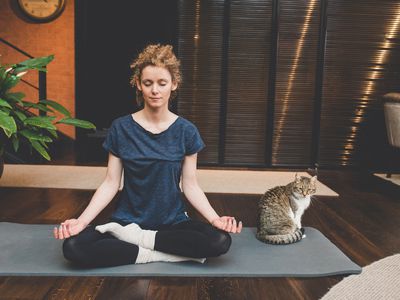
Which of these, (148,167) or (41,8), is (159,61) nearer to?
(148,167)

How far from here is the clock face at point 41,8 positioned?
20.9ft

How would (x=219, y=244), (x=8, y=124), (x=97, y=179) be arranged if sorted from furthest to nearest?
(x=97, y=179)
(x=8, y=124)
(x=219, y=244)

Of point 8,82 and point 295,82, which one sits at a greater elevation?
point 295,82

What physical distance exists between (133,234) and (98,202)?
0.19 meters

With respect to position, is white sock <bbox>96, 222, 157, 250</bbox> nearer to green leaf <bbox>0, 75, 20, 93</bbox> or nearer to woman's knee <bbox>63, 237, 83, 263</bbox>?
woman's knee <bbox>63, 237, 83, 263</bbox>

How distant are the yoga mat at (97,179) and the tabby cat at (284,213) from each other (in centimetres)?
125

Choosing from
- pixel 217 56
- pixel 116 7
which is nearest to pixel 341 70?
pixel 217 56

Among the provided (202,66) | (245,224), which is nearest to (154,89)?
(245,224)

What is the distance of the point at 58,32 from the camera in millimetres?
6453

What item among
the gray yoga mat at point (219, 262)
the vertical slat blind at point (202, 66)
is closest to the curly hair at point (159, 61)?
the gray yoga mat at point (219, 262)

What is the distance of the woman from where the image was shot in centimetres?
208

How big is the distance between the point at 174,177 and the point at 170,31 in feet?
10.2

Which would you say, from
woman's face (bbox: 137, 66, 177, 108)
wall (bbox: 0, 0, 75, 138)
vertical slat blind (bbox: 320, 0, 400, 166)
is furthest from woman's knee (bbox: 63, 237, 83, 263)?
wall (bbox: 0, 0, 75, 138)

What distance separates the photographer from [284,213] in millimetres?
2486
